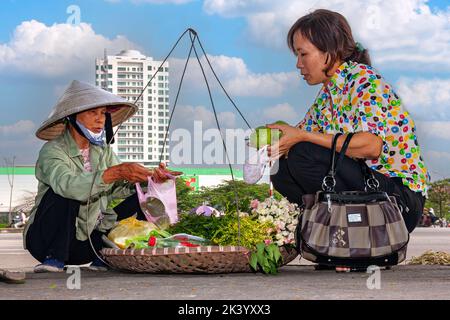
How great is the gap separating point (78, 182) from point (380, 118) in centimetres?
175

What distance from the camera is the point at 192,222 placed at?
15.2 ft

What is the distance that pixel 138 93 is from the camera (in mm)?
113562

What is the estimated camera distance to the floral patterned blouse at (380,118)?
13.8 feet

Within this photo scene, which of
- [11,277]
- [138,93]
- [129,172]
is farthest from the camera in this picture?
→ [138,93]

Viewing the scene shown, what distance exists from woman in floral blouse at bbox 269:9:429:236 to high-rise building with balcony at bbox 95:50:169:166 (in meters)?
105

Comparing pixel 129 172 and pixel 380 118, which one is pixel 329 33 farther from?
pixel 129 172

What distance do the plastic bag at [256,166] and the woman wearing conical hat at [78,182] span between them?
1.60ft

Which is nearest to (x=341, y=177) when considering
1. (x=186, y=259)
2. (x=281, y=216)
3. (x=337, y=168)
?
(x=337, y=168)

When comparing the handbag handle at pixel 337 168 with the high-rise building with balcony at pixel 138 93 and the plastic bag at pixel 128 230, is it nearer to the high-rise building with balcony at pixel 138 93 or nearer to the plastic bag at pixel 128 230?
the plastic bag at pixel 128 230

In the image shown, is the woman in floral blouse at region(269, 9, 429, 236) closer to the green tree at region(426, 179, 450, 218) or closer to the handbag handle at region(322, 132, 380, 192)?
the handbag handle at region(322, 132, 380, 192)

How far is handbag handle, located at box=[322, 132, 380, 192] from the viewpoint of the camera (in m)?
4.02

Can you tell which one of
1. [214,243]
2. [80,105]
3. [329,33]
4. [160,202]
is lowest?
[214,243]

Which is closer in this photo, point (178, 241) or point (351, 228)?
point (351, 228)

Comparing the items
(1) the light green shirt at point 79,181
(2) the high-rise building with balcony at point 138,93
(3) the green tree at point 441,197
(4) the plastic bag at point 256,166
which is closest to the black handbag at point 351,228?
(4) the plastic bag at point 256,166
